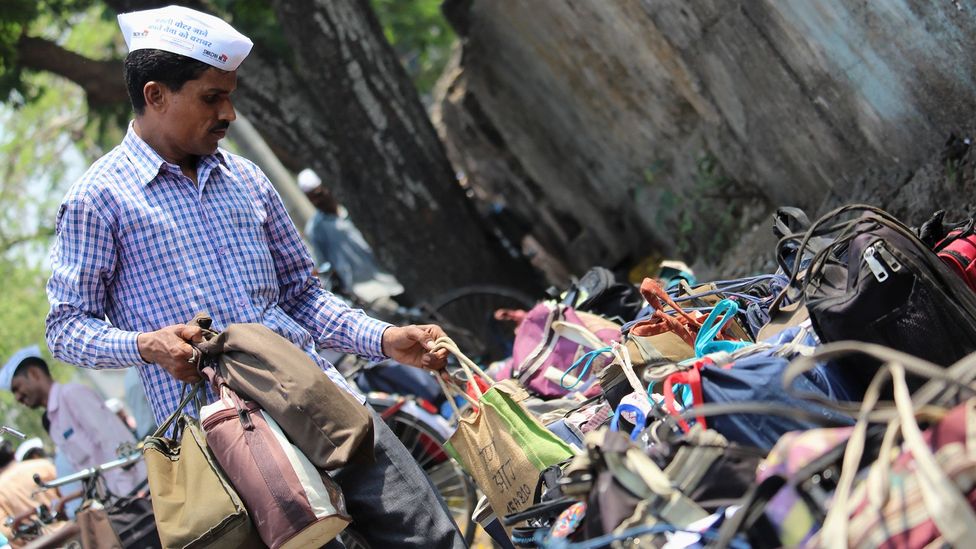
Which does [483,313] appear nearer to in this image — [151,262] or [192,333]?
[151,262]

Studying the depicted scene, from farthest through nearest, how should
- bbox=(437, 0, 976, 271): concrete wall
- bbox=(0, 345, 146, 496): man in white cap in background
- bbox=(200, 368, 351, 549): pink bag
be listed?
bbox=(0, 345, 146, 496): man in white cap in background < bbox=(437, 0, 976, 271): concrete wall < bbox=(200, 368, 351, 549): pink bag

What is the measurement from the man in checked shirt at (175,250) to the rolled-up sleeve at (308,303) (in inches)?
5.5

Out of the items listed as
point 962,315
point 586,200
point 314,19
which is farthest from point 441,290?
point 962,315

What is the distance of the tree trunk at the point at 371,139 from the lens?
28.6 feet

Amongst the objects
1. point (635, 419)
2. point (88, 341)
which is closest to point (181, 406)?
point (88, 341)

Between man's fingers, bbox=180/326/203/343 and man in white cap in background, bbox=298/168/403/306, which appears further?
man in white cap in background, bbox=298/168/403/306

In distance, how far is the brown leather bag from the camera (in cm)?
299

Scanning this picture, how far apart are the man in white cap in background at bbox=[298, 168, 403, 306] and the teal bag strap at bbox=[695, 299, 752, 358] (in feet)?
20.1

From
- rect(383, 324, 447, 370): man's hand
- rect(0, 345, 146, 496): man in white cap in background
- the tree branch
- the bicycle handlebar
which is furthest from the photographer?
the tree branch

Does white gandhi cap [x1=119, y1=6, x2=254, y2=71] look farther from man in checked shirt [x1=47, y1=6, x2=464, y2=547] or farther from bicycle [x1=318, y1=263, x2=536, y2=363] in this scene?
bicycle [x1=318, y1=263, x2=536, y2=363]

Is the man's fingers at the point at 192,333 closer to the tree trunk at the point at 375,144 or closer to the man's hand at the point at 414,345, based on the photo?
the man's hand at the point at 414,345

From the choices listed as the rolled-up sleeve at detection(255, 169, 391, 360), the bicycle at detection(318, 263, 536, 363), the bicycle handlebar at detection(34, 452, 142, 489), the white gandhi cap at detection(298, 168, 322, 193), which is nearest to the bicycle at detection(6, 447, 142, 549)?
the bicycle handlebar at detection(34, 452, 142, 489)

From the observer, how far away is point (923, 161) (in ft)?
17.6

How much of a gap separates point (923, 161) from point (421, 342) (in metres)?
3.04
